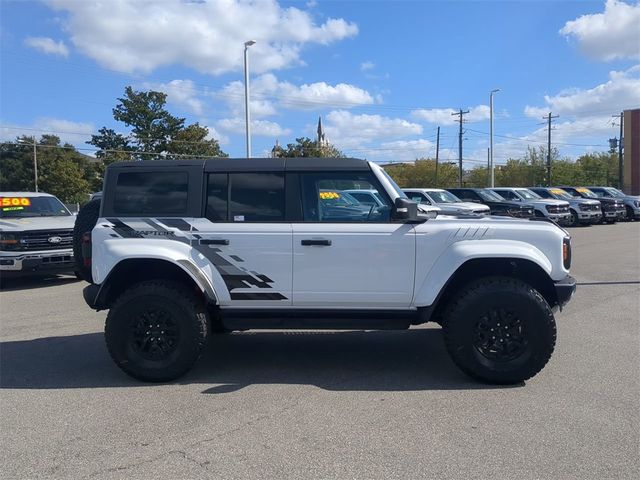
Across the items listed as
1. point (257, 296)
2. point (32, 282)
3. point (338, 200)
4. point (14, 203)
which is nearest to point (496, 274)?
point (338, 200)

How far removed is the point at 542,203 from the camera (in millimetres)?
24281

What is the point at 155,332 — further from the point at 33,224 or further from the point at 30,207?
the point at 30,207

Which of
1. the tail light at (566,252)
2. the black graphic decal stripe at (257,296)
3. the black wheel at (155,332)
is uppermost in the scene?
the tail light at (566,252)

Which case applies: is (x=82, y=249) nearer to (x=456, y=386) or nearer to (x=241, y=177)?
(x=241, y=177)

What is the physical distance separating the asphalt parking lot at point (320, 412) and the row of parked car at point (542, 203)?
544 inches

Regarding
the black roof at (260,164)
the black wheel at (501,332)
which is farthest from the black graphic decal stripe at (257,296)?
the black wheel at (501,332)

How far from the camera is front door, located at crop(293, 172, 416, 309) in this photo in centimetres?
500

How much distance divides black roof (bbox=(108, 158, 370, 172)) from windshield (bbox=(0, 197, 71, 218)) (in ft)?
26.3

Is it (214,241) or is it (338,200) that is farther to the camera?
(338,200)

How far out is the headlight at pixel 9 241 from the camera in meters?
10.6

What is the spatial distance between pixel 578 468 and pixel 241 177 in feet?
11.8

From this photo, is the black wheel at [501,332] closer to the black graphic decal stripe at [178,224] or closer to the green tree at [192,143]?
the black graphic decal stripe at [178,224]

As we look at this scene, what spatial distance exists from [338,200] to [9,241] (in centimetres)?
811

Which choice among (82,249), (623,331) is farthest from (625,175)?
(82,249)
